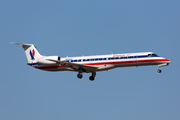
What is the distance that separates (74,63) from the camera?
38.7 m

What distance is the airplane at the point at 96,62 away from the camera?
37719mm

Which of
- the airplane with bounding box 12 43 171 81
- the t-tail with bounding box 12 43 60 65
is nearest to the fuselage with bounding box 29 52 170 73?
the airplane with bounding box 12 43 171 81

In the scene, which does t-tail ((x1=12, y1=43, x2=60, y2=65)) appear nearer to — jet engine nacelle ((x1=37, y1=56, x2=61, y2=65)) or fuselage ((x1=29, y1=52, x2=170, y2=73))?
jet engine nacelle ((x1=37, y1=56, x2=61, y2=65))

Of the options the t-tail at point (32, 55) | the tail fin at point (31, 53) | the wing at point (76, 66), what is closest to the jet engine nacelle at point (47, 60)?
the t-tail at point (32, 55)

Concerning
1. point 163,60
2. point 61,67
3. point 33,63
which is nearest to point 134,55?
point 163,60

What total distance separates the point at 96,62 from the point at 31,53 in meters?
10.8

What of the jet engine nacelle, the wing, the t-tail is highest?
the t-tail

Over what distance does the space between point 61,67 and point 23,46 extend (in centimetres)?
744

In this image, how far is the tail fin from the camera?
43713 millimetres

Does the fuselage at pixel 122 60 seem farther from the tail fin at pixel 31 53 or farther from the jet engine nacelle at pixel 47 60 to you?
A: the tail fin at pixel 31 53

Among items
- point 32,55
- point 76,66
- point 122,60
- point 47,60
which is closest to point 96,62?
point 76,66

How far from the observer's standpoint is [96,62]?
39.2 meters

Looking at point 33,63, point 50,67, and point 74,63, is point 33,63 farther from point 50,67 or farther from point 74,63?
point 74,63

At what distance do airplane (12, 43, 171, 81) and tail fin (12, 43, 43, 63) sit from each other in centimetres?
92
